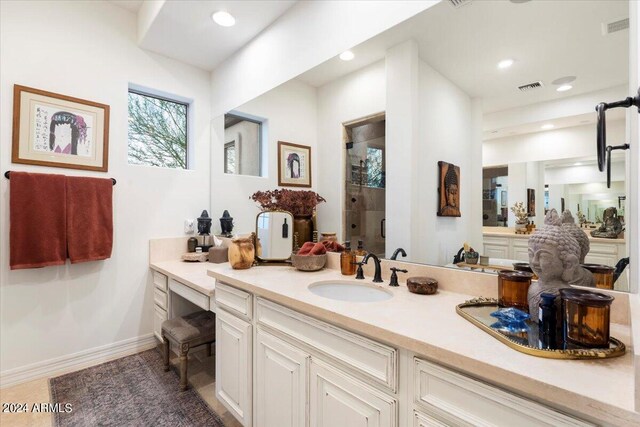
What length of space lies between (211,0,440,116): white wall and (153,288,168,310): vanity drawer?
5.66 ft

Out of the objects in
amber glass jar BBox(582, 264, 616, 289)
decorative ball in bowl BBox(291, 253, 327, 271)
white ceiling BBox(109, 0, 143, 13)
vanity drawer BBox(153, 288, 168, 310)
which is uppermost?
white ceiling BBox(109, 0, 143, 13)

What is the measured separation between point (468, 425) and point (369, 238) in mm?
1011

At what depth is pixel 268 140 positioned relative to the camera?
229 cm

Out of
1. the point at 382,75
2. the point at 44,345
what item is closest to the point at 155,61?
the point at 382,75

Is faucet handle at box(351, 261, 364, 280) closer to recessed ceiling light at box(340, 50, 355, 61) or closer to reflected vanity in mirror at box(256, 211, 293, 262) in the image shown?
reflected vanity in mirror at box(256, 211, 293, 262)

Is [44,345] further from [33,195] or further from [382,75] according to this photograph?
[382,75]

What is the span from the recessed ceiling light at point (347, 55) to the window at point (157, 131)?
74.2 inches

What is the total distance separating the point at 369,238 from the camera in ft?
5.36

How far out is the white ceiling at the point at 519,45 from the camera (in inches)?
38.4

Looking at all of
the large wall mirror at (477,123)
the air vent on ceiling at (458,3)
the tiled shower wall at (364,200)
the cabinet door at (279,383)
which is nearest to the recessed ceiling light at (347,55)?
the large wall mirror at (477,123)

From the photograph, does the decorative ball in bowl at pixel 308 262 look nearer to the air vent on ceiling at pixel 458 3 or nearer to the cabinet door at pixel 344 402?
the cabinet door at pixel 344 402

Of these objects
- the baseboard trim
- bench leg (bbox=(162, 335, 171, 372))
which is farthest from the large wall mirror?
the baseboard trim

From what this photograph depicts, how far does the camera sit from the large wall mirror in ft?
3.27

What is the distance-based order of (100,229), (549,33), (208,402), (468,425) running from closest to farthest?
1. (468,425)
2. (549,33)
3. (208,402)
4. (100,229)
